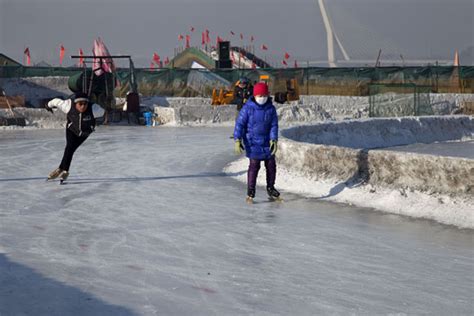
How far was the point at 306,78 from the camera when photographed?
1508 inches

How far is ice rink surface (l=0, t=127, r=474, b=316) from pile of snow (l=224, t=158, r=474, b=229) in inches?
11.5

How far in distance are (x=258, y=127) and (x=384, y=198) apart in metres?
1.88

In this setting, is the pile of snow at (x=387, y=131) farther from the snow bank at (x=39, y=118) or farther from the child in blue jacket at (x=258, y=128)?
the snow bank at (x=39, y=118)

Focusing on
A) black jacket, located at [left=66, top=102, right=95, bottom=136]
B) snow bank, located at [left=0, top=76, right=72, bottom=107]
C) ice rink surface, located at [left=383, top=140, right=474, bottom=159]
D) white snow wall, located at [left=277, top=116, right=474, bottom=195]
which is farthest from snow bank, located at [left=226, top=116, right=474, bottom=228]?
snow bank, located at [left=0, top=76, right=72, bottom=107]

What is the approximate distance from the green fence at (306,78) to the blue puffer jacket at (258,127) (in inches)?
1017

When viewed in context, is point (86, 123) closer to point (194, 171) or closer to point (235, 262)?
point (194, 171)

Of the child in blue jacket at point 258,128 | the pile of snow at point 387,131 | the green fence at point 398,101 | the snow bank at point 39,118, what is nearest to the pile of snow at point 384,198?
the child in blue jacket at point 258,128

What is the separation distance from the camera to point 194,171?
50.0 ft

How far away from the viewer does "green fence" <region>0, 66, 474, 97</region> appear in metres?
37.3

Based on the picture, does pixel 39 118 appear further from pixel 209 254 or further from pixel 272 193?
pixel 209 254

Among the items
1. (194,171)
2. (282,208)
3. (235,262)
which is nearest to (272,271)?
(235,262)

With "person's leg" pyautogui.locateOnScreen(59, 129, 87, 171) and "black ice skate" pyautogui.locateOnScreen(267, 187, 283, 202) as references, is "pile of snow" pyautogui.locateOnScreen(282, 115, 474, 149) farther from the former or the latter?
"black ice skate" pyautogui.locateOnScreen(267, 187, 283, 202)

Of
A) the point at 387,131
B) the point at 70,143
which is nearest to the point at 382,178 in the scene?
the point at 70,143

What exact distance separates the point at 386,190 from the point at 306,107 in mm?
21094
